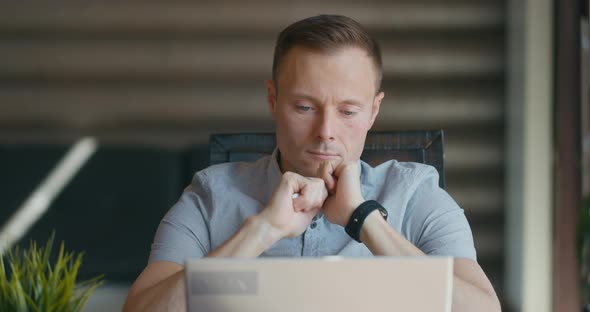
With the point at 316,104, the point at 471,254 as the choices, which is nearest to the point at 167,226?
the point at 316,104

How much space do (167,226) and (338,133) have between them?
0.47 m

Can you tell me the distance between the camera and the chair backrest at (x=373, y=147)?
2.04 m

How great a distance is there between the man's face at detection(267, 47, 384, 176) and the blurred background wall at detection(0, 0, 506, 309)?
1.73 metres

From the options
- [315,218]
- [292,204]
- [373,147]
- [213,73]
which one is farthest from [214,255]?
[213,73]

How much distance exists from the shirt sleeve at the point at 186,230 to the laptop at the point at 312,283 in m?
0.74

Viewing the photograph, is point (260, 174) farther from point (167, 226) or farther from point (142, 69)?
point (142, 69)

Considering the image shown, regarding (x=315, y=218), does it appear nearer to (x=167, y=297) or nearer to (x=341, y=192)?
(x=341, y=192)

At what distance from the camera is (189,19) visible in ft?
11.5

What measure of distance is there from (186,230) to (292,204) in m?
0.35

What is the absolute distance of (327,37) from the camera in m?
1.77

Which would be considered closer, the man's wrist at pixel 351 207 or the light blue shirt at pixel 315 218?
the man's wrist at pixel 351 207

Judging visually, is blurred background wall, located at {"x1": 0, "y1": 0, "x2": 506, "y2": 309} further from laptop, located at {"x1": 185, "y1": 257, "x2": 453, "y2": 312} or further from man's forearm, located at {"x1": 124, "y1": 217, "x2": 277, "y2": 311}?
laptop, located at {"x1": 185, "y1": 257, "x2": 453, "y2": 312}

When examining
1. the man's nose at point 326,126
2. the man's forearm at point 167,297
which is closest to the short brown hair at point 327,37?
the man's nose at point 326,126

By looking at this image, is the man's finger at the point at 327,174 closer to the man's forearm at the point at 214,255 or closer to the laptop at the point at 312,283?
the man's forearm at the point at 214,255
